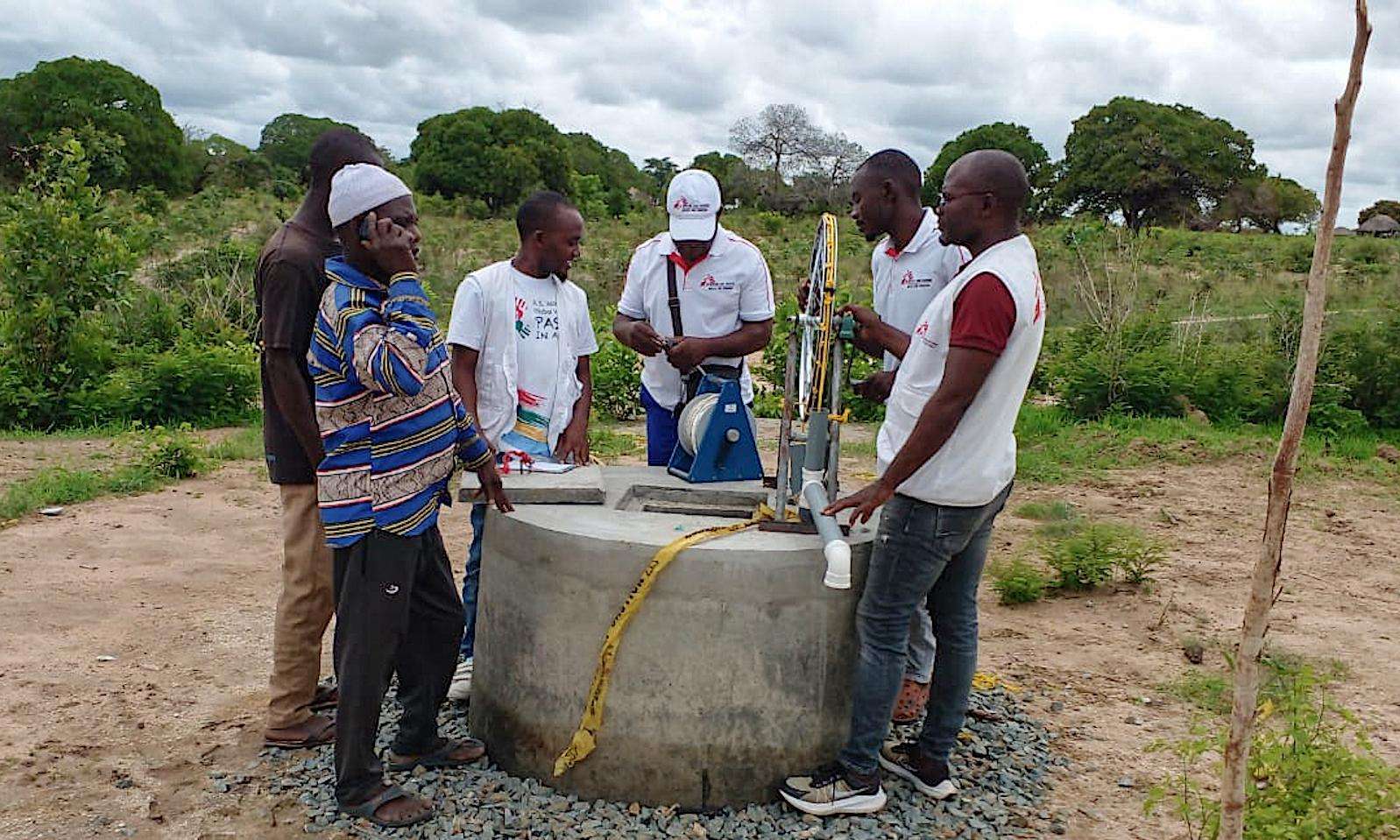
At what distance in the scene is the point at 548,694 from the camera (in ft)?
10.9

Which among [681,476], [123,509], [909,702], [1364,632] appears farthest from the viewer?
[123,509]

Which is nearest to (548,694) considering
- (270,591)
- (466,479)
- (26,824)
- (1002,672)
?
(466,479)

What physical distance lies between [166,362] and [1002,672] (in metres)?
7.07

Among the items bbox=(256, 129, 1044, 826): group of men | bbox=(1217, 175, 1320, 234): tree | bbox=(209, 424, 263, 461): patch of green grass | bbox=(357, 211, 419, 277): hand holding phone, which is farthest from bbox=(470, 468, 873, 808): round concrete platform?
bbox=(1217, 175, 1320, 234): tree

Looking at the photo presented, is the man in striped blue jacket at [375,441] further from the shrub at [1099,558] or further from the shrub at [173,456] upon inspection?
the shrub at [173,456]

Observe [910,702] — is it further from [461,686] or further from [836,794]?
[461,686]

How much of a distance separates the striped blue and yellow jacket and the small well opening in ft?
2.98

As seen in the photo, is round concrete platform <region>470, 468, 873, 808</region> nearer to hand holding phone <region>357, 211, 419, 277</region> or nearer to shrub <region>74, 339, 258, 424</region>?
hand holding phone <region>357, 211, 419, 277</region>

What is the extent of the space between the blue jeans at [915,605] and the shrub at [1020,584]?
2329 millimetres

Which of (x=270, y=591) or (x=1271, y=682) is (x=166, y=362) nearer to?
(x=270, y=591)

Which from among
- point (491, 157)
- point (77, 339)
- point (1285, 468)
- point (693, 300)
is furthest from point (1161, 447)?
point (491, 157)

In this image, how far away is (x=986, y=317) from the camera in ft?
9.10

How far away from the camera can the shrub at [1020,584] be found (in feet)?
18.2

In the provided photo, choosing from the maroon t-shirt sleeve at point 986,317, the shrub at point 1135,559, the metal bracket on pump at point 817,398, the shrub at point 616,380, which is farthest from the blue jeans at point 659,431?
the shrub at point 616,380
